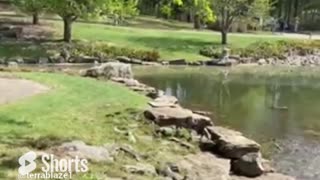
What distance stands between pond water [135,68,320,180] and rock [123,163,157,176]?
403 centimetres

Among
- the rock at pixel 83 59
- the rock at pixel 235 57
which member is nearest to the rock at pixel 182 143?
the rock at pixel 83 59

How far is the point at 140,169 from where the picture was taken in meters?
10.4

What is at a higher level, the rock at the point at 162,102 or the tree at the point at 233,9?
the tree at the point at 233,9

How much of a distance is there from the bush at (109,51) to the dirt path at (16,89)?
1931 cm

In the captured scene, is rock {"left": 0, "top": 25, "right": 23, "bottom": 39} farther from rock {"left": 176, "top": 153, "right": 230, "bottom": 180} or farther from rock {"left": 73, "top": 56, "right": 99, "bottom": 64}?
rock {"left": 176, "top": 153, "right": 230, "bottom": 180}

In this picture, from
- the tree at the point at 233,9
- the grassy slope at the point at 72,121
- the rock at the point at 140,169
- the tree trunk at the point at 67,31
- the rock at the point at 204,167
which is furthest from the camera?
the tree at the point at 233,9

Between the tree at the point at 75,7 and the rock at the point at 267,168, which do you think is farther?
the tree at the point at 75,7

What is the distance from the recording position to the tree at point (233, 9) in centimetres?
4419

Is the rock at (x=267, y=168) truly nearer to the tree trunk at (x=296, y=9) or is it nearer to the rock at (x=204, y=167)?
the rock at (x=204, y=167)

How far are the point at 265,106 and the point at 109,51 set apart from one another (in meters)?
16.6

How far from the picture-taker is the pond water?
15.5 metres

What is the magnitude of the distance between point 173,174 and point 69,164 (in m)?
1.84

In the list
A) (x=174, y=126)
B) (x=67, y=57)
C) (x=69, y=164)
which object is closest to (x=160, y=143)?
(x=174, y=126)

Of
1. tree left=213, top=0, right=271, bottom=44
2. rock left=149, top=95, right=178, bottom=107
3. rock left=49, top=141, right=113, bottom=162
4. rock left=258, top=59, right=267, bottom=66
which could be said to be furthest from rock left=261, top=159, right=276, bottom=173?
tree left=213, top=0, right=271, bottom=44
